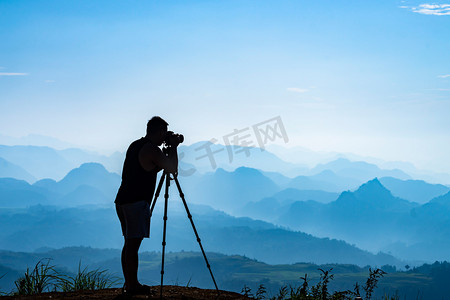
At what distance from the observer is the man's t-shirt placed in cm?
714

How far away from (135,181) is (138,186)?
89 millimetres

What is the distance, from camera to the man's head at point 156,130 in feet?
24.1

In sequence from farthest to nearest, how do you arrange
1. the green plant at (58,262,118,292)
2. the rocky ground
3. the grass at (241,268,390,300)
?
the green plant at (58,262,118,292) → the grass at (241,268,390,300) → the rocky ground

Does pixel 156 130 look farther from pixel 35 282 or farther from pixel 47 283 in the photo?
pixel 35 282

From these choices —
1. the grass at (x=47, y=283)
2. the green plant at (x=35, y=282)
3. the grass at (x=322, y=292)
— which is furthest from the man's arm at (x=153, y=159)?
the green plant at (x=35, y=282)

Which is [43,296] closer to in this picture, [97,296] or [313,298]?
[97,296]

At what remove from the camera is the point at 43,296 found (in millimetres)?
8352

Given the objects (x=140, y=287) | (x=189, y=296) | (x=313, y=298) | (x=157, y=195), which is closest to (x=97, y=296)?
(x=140, y=287)

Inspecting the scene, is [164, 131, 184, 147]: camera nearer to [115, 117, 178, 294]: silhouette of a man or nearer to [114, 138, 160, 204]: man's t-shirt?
[115, 117, 178, 294]: silhouette of a man

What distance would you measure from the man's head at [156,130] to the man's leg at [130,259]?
5.16 ft

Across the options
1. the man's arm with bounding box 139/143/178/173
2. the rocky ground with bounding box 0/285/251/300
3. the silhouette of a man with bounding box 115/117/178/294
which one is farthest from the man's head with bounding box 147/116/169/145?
the rocky ground with bounding box 0/285/251/300

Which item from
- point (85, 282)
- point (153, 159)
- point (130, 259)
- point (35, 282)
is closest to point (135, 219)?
point (130, 259)

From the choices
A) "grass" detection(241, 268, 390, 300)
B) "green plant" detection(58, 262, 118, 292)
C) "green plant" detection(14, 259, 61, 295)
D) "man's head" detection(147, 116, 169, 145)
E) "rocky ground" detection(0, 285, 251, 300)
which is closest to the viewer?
"man's head" detection(147, 116, 169, 145)

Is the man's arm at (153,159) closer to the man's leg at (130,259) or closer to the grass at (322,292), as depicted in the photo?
the man's leg at (130,259)
